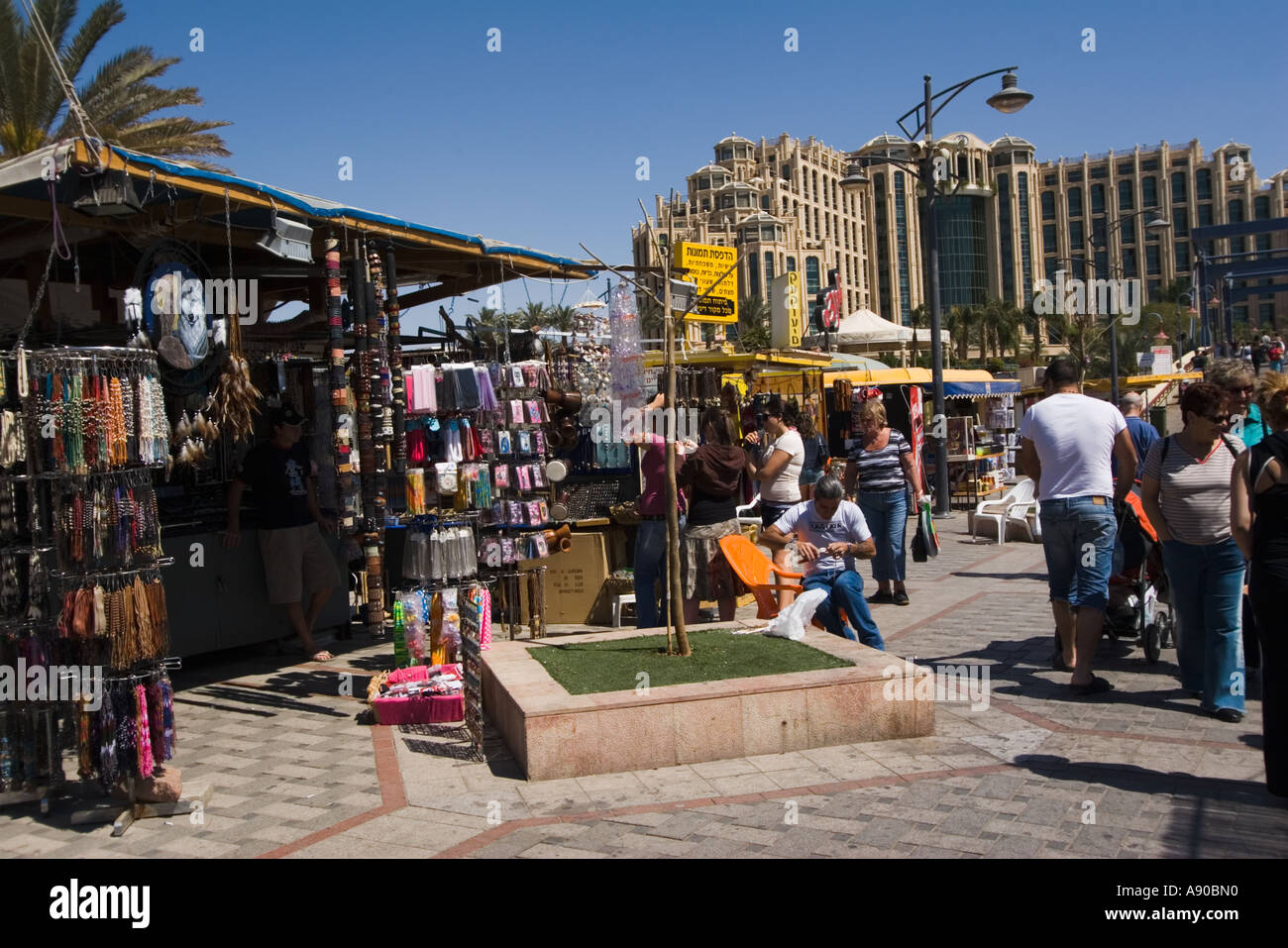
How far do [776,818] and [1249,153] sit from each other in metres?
158

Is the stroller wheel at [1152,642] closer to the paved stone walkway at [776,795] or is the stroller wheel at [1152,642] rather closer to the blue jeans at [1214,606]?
the paved stone walkway at [776,795]

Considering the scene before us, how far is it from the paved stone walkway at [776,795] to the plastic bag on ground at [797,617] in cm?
100

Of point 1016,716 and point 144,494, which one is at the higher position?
point 144,494

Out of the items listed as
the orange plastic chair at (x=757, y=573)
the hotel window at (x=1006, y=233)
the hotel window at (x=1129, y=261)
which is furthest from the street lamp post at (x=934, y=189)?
the hotel window at (x=1129, y=261)

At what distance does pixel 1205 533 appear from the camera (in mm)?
5668

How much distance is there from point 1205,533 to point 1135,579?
5.51 feet

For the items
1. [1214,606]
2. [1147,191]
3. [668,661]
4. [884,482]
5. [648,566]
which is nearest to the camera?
[1214,606]

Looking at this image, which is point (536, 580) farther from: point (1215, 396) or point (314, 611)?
point (1215, 396)

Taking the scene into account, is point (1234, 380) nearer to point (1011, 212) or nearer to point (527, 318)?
point (527, 318)

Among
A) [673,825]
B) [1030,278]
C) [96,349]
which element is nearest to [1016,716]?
[673,825]

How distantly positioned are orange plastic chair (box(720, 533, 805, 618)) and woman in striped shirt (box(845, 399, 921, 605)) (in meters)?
1.95

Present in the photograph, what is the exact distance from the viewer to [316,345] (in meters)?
11.7

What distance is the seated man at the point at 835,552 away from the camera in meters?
6.96

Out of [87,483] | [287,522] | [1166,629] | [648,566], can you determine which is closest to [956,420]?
[1166,629]
